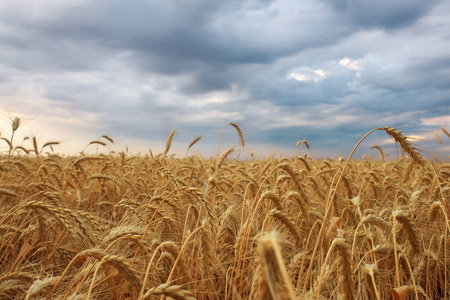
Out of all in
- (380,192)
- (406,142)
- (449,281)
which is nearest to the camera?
(406,142)

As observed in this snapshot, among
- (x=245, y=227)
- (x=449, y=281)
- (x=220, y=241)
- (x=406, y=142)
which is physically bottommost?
(x=449, y=281)

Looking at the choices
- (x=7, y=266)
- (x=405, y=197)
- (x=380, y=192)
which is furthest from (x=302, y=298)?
(x=380, y=192)

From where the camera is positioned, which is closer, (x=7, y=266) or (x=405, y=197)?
(x=7, y=266)

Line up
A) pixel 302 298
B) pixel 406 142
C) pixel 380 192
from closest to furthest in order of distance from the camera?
pixel 302 298 < pixel 406 142 < pixel 380 192

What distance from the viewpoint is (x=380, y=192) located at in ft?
13.6

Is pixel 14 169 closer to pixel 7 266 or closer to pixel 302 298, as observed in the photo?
pixel 7 266

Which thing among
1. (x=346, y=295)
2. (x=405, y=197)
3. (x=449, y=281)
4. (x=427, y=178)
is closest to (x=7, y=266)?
(x=346, y=295)

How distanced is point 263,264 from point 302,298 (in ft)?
2.30

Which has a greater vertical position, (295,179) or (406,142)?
(406,142)

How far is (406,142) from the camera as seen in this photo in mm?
1830

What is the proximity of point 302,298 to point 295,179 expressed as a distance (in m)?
1.23

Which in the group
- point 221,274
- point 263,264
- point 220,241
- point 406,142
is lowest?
point 221,274

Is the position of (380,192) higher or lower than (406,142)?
lower

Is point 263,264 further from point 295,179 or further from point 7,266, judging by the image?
point 7,266
